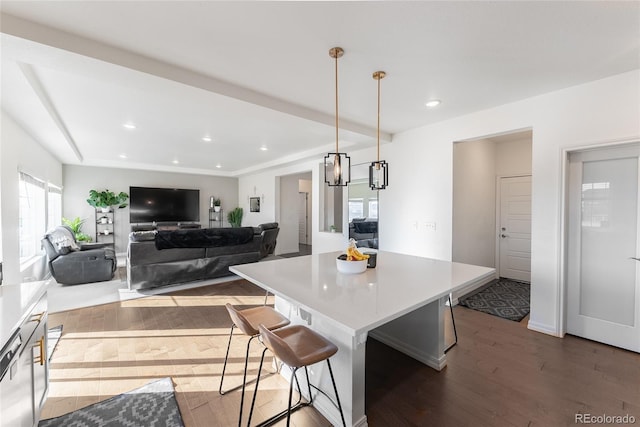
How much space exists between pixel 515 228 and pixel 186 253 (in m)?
5.77

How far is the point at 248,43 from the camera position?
2045 millimetres

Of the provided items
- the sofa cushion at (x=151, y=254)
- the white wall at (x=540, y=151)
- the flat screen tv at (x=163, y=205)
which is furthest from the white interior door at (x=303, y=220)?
the white wall at (x=540, y=151)

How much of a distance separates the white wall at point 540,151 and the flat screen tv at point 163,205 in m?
7.08

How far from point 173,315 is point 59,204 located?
591 centimetres

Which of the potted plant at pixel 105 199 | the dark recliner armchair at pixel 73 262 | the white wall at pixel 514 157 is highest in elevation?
the white wall at pixel 514 157

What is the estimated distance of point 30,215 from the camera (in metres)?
4.68

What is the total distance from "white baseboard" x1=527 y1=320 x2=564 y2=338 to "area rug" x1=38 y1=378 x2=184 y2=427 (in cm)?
353

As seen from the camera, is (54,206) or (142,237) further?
(54,206)

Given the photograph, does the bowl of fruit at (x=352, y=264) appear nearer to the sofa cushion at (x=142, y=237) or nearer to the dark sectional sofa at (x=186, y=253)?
the dark sectional sofa at (x=186, y=253)

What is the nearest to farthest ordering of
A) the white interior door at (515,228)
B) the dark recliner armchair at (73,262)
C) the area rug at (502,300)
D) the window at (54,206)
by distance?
the area rug at (502,300) < the dark recliner armchair at (73,262) < the white interior door at (515,228) < the window at (54,206)

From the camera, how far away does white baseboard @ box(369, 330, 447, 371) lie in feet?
7.62

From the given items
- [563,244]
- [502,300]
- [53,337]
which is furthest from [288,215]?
[563,244]

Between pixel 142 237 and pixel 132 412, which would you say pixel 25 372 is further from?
pixel 142 237

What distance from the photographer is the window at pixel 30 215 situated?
4.21 m
